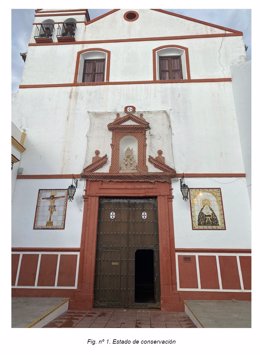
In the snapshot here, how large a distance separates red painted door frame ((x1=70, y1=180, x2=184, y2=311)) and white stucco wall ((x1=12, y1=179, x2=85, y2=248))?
0.72 ft

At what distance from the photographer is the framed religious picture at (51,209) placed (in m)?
6.79

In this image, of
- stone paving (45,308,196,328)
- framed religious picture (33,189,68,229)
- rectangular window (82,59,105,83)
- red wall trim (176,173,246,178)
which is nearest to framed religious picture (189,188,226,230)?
red wall trim (176,173,246,178)

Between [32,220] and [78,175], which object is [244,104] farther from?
[32,220]

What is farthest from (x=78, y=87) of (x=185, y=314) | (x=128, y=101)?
(x=185, y=314)

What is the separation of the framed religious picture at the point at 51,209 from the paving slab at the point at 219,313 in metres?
3.75

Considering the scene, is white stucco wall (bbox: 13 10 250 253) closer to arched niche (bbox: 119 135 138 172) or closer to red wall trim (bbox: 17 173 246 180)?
red wall trim (bbox: 17 173 246 180)

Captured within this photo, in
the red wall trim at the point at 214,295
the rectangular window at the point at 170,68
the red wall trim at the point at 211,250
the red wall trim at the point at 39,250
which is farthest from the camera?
the rectangular window at the point at 170,68

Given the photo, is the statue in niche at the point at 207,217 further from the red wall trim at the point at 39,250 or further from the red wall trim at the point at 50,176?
the red wall trim at the point at 50,176

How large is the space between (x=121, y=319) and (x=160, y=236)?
7.11 feet

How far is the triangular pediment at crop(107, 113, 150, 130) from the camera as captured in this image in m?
7.70

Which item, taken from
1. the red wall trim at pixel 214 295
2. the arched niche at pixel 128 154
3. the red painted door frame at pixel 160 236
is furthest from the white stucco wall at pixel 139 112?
the red wall trim at pixel 214 295

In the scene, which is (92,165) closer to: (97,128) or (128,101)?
(97,128)

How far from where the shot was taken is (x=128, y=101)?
323 inches

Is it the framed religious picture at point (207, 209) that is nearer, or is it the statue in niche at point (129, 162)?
the framed religious picture at point (207, 209)
